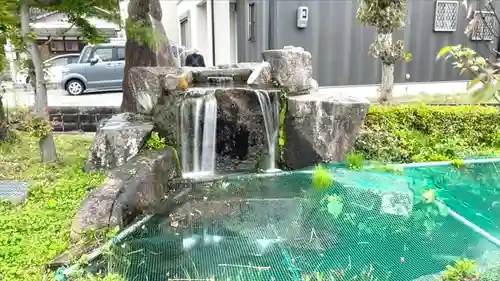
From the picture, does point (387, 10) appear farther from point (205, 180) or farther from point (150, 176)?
point (150, 176)

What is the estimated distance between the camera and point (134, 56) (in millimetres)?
7035

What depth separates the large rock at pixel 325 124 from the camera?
5531mm

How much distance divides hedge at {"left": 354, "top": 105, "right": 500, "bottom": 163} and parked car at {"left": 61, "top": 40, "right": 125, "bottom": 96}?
30.0ft

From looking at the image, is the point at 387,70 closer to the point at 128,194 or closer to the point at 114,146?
the point at 114,146

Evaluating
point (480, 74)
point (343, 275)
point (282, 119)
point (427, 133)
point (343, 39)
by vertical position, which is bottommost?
point (343, 275)

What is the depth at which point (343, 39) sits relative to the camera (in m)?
10.3

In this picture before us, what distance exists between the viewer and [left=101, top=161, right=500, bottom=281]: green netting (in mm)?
2988

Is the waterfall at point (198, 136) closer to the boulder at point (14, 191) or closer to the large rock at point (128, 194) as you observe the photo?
the large rock at point (128, 194)

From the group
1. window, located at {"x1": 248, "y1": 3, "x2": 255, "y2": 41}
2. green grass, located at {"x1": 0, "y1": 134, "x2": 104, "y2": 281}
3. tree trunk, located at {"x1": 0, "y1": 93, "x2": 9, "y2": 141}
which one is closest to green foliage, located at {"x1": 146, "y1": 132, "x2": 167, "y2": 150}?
green grass, located at {"x1": 0, "y1": 134, "x2": 104, "y2": 281}

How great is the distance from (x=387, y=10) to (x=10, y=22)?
620 cm

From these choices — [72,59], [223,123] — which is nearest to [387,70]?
[223,123]

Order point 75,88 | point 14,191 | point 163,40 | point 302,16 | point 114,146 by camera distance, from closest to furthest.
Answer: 1. point 14,191
2. point 114,146
3. point 163,40
4. point 302,16
5. point 75,88

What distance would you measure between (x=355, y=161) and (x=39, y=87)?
4297 mm

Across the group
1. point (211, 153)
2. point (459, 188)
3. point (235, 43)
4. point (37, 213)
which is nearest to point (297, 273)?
point (37, 213)
